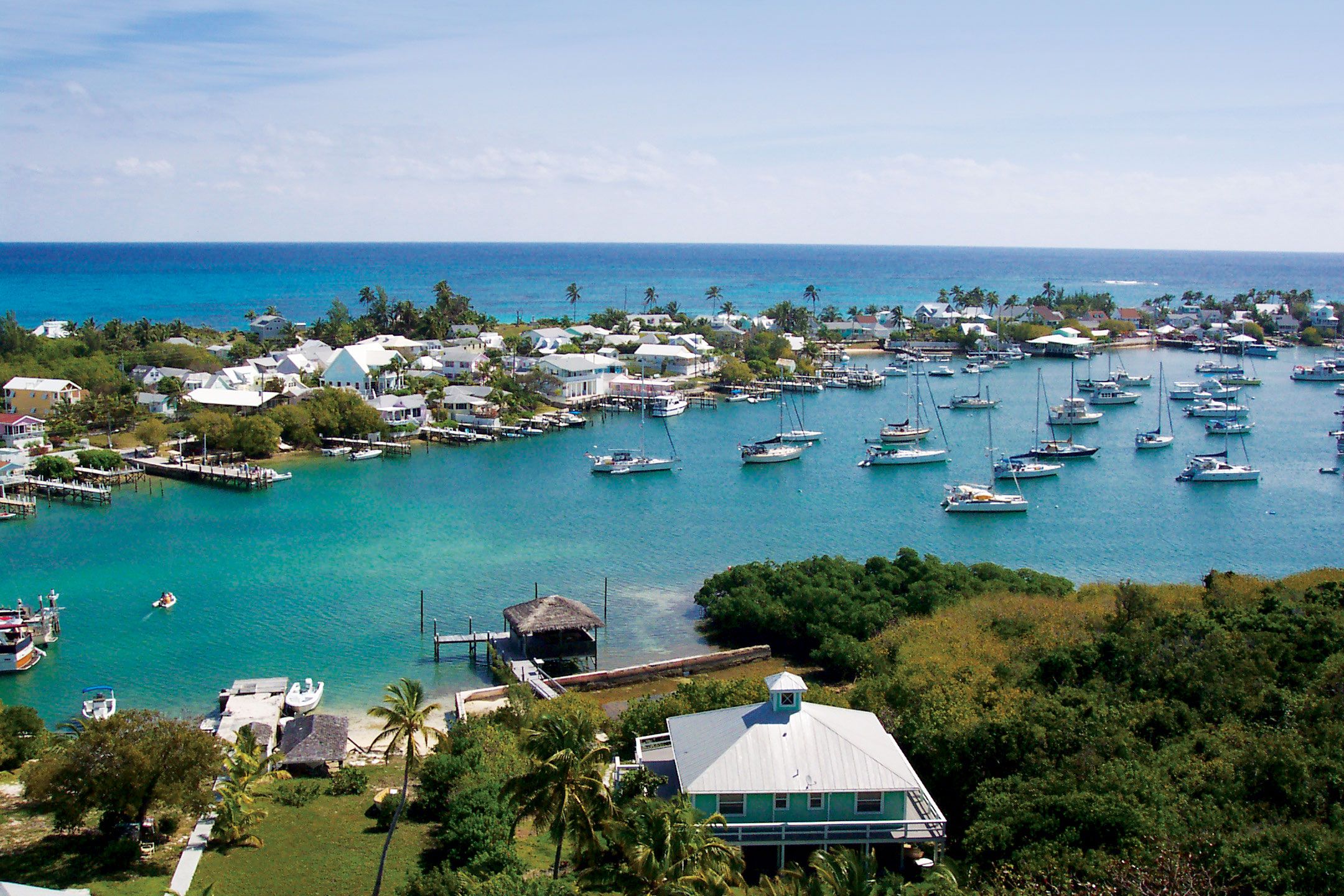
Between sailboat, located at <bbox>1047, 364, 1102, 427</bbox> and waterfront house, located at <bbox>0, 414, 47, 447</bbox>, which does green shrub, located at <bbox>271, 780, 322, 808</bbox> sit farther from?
sailboat, located at <bbox>1047, 364, 1102, 427</bbox>

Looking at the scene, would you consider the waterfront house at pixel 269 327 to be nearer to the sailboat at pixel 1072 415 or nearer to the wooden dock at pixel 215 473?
the wooden dock at pixel 215 473

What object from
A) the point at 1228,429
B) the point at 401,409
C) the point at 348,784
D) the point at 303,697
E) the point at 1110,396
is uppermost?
the point at 401,409

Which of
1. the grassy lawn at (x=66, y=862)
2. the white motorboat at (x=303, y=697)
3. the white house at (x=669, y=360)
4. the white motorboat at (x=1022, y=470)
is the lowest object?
the white motorboat at (x=303, y=697)

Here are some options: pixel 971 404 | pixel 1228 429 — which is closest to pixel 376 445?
pixel 971 404

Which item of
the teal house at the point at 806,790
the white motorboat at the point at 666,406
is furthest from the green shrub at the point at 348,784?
the white motorboat at the point at 666,406

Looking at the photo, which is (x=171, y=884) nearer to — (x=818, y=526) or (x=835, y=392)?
(x=818, y=526)

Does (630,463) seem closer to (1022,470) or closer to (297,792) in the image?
(1022,470)
